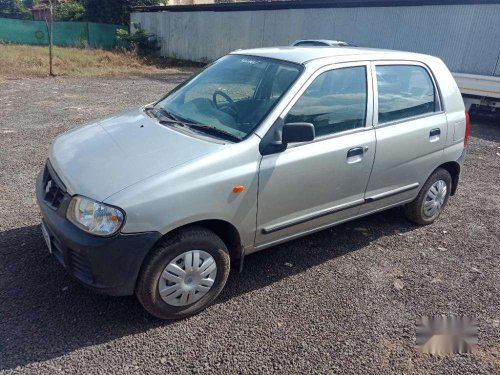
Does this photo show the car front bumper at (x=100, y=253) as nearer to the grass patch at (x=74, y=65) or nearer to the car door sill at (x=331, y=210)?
the car door sill at (x=331, y=210)

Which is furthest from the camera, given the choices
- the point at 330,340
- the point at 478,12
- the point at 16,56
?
the point at 16,56

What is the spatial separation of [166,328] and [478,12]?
14299 mm

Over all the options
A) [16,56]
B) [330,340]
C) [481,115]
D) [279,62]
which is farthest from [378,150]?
[16,56]

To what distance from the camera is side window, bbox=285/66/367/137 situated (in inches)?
119

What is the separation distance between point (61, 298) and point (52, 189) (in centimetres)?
80

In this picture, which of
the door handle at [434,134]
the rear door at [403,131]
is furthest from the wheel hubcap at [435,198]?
the door handle at [434,134]

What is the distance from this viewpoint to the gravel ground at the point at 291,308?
8.03 feet

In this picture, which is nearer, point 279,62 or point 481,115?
point 279,62

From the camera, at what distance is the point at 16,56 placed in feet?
58.4

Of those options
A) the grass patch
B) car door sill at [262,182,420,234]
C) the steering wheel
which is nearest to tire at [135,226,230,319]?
car door sill at [262,182,420,234]

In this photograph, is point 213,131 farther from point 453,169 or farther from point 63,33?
point 63,33

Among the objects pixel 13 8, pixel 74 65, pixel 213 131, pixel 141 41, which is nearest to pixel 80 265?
pixel 213 131

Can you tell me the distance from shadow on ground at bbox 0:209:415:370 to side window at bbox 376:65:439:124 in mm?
1333

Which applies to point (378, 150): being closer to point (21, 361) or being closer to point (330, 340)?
point (330, 340)
